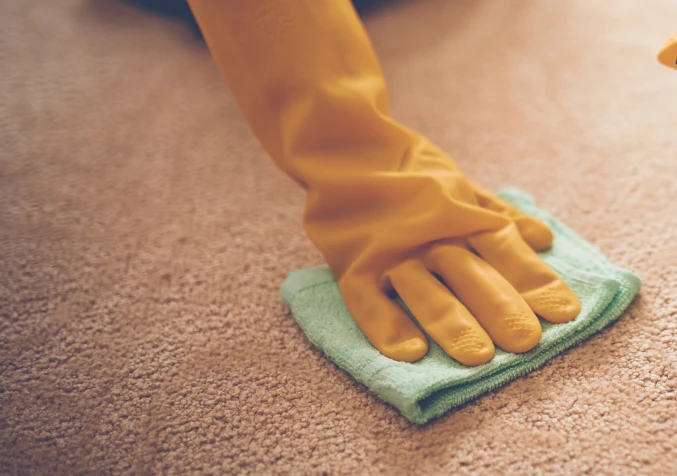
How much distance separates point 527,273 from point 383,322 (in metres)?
0.18

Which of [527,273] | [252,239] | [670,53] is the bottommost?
[252,239]

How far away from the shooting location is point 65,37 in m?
1.38

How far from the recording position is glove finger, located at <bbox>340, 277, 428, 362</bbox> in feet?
2.01

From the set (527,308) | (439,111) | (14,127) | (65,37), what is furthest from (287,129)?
(65,37)

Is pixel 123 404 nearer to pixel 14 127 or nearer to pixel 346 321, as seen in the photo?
pixel 346 321

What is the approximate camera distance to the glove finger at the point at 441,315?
59 centimetres

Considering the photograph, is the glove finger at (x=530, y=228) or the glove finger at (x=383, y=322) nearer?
the glove finger at (x=383, y=322)

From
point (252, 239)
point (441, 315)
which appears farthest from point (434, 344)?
point (252, 239)

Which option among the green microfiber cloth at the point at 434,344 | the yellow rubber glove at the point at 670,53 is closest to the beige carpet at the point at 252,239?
the green microfiber cloth at the point at 434,344

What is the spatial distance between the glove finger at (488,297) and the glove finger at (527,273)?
0.06ft

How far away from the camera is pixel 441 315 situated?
2.06 feet

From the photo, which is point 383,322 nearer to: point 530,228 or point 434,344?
point 434,344

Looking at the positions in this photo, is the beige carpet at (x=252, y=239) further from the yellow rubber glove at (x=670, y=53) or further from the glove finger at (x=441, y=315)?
the yellow rubber glove at (x=670, y=53)

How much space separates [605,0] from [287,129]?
1.17 metres
